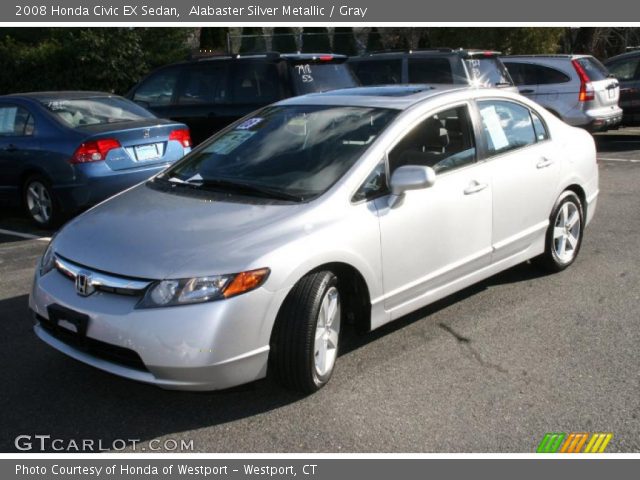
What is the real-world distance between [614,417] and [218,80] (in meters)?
7.40

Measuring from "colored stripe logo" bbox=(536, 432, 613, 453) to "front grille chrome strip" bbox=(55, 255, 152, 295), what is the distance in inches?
79.3

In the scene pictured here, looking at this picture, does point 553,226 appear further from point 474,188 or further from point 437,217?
point 437,217

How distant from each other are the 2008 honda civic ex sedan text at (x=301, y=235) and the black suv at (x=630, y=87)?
940 cm

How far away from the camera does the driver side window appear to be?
463 centimetres

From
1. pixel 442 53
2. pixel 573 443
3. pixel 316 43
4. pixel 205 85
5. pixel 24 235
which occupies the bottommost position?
pixel 24 235

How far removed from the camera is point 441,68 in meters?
11.4

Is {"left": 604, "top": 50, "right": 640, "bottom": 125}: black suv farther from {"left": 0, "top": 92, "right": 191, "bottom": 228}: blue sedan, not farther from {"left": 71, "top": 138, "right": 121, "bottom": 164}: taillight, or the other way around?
{"left": 71, "top": 138, "right": 121, "bottom": 164}: taillight

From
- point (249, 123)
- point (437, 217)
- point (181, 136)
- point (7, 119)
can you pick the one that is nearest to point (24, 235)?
point (7, 119)

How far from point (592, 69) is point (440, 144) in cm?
932

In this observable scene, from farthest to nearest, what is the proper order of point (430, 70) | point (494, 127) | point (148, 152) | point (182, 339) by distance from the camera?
point (430, 70), point (148, 152), point (494, 127), point (182, 339)

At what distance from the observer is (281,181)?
4430 millimetres

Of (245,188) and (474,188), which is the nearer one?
(245,188)
